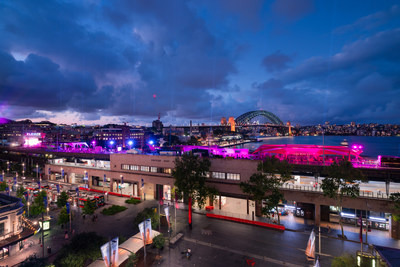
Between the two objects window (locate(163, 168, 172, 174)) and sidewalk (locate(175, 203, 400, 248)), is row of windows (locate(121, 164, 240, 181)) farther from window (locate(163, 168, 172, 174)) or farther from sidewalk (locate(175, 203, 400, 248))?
sidewalk (locate(175, 203, 400, 248))

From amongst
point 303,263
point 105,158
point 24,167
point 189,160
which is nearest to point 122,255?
point 189,160

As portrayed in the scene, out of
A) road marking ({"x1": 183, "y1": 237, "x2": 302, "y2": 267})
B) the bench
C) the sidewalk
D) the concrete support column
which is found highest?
the concrete support column

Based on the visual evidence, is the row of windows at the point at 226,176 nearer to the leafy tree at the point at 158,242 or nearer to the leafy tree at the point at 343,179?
the leafy tree at the point at 343,179

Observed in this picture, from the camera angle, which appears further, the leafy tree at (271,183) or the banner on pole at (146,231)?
the leafy tree at (271,183)

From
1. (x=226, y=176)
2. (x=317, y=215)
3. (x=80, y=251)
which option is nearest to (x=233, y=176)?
(x=226, y=176)

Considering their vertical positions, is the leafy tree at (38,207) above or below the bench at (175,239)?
above

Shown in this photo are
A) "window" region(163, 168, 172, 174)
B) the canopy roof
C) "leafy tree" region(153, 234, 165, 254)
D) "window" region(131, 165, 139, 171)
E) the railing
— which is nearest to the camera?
"leafy tree" region(153, 234, 165, 254)

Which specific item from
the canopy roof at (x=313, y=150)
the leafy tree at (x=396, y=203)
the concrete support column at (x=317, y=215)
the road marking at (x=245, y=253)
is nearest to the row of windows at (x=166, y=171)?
the concrete support column at (x=317, y=215)

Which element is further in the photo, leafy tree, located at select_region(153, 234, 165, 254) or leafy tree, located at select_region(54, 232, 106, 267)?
leafy tree, located at select_region(153, 234, 165, 254)

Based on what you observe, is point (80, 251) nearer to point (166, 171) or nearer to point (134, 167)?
point (166, 171)

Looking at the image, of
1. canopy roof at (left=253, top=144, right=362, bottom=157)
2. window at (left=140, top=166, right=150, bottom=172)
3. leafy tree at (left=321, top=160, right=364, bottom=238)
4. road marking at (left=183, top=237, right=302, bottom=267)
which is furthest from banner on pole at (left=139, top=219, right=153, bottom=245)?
canopy roof at (left=253, top=144, right=362, bottom=157)

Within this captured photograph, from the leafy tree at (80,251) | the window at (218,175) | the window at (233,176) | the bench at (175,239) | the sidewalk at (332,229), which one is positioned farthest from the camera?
the window at (218,175)

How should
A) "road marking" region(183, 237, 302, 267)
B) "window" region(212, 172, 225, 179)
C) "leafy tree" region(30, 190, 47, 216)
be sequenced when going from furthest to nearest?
1. "window" region(212, 172, 225, 179)
2. "leafy tree" region(30, 190, 47, 216)
3. "road marking" region(183, 237, 302, 267)

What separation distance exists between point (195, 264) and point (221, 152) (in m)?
30.5
